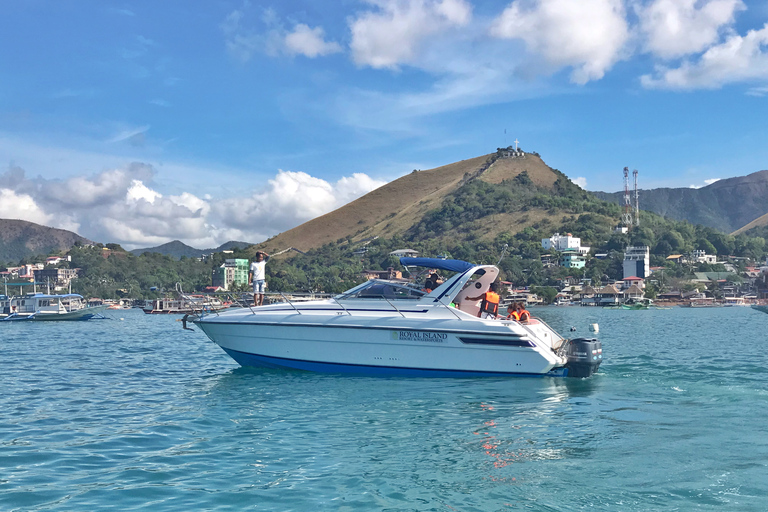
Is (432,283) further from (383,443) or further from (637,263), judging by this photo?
(637,263)

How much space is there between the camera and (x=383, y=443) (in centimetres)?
854

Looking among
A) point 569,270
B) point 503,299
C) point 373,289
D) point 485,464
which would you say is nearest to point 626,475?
point 485,464

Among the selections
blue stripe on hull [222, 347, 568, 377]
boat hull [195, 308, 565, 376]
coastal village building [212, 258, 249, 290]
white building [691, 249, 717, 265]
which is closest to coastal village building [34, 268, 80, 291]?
coastal village building [212, 258, 249, 290]

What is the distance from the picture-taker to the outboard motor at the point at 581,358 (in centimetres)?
1341

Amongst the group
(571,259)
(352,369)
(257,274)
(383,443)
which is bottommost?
(383,443)

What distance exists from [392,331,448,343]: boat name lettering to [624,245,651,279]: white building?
158278 millimetres

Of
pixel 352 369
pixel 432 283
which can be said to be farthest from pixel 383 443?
pixel 432 283

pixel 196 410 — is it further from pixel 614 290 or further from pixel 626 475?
pixel 614 290

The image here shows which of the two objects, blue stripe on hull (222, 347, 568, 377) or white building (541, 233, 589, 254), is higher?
white building (541, 233, 589, 254)

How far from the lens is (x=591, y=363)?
44.1 feet

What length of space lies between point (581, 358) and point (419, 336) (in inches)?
133

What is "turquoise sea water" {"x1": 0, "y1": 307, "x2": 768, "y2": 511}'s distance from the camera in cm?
638

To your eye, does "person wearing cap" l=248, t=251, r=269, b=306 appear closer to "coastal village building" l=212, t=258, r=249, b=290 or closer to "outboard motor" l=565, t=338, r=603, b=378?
"outboard motor" l=565, t=338, r=603, b=378

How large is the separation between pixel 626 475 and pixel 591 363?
22.0 ft
